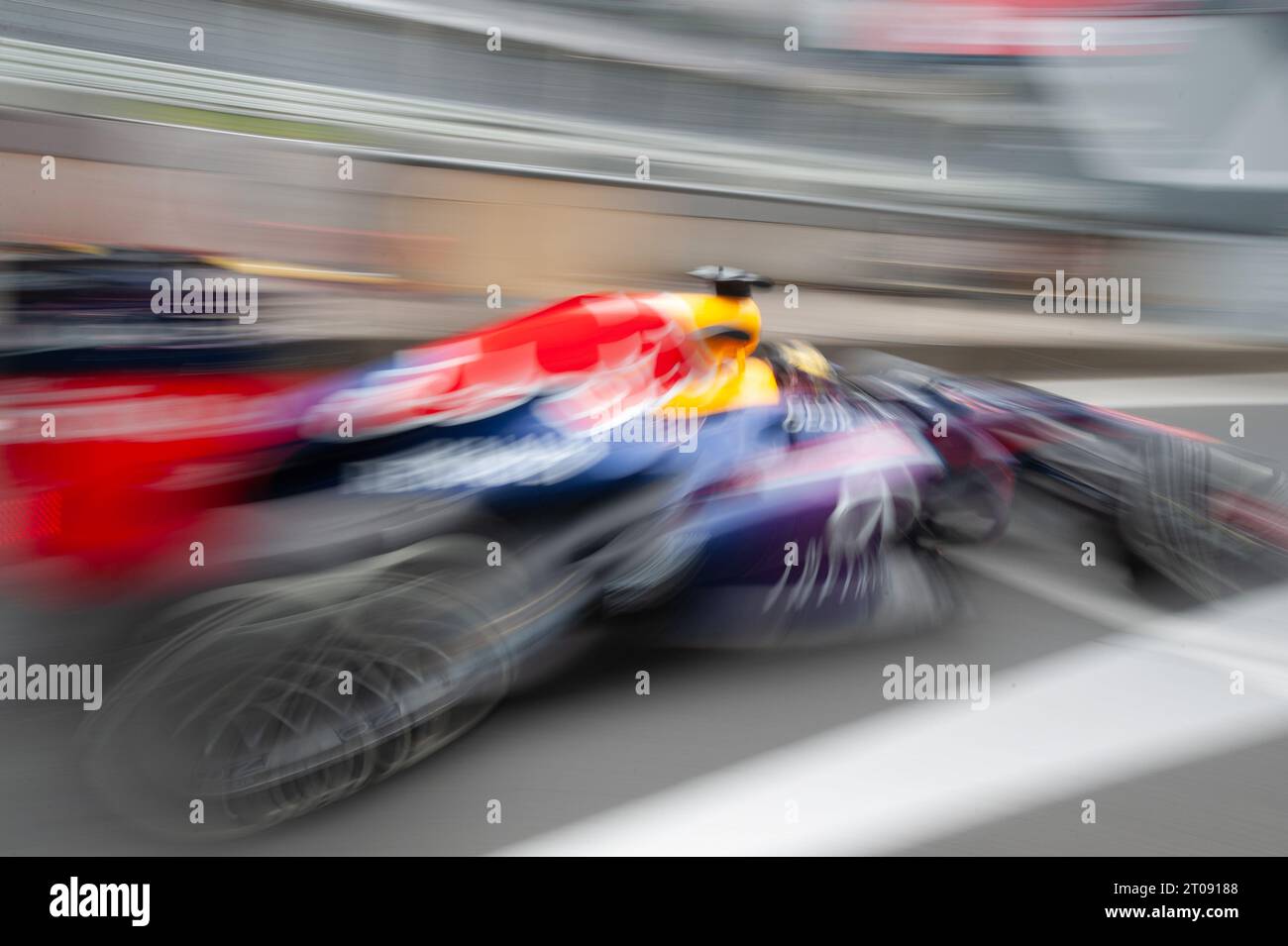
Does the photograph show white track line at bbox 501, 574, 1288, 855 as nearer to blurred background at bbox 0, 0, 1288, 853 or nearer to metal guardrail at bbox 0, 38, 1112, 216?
blurred background at bbox 0, 0, 1288, 853

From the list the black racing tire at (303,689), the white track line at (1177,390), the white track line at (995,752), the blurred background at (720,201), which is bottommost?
the white track line at (995,752)

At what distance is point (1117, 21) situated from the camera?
3730 mm

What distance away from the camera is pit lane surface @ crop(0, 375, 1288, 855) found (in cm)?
171

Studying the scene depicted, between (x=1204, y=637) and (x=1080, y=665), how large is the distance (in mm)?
376

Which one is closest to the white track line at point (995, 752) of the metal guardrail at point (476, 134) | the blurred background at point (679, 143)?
the blurred background at point (679, 143)

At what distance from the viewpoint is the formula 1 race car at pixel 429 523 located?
164 cm

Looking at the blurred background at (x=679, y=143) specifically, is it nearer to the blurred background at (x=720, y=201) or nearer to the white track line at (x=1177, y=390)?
the blurred background at (x=720, y=201)

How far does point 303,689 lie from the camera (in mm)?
1641

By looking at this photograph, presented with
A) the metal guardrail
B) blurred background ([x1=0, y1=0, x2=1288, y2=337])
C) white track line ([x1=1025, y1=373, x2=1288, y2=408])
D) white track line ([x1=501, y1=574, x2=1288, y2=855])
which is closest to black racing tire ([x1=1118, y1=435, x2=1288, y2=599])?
white track line ([x1=501, y1=574, x2=1288, y2=855])

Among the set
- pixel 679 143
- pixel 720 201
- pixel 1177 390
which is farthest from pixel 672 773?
pixel 1177 390

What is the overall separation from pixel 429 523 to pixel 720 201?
1.58 meters

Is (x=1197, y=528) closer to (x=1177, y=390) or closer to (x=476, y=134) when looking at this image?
(x=1177, y=390)
